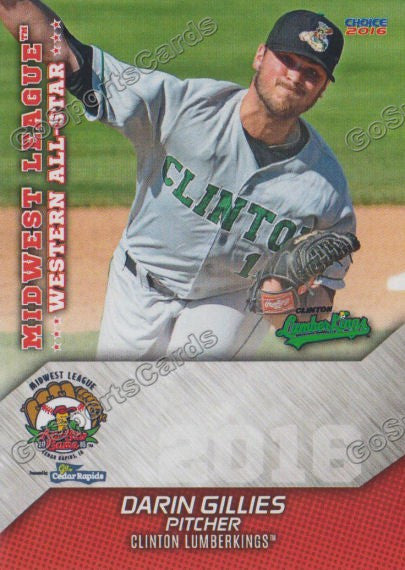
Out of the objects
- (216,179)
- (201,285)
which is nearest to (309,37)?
(216,179)

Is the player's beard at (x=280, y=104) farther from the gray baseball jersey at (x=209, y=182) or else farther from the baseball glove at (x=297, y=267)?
the baseball glove at (x=297, y=267)

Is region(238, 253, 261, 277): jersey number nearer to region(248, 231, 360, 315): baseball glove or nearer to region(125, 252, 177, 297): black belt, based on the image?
region(248, 231, 360, 315): baseball glove

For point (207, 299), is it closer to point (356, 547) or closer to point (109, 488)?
point (109, 488)

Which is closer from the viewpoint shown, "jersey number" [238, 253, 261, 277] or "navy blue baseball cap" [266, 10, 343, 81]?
"navy blue baseball cap" [266, 10, 343, 81]

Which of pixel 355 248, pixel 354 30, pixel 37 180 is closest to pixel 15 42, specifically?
pixel 37 180

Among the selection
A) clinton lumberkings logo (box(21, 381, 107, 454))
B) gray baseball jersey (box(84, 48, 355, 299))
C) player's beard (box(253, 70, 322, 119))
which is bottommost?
clinton lumberkings logo (box(21, 381, 107, 454))

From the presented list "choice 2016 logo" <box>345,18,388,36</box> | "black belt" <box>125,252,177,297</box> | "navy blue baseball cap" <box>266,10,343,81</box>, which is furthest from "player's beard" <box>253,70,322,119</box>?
"black belt" <box>125,252,177,297</box>
